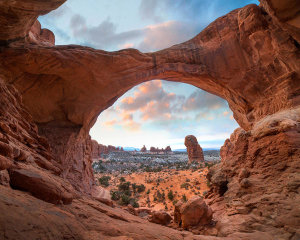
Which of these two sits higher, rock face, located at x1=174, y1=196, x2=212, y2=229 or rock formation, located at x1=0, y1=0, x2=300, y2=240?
rock formation, located at x1=0, y1=0, x2=300, y2=240

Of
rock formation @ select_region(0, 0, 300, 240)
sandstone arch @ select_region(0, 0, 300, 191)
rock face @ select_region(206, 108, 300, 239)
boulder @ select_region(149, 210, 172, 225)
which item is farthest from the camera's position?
sandstone arch @ select_region(0, 0, 300, 191)

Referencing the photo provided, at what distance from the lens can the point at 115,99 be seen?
490 inches

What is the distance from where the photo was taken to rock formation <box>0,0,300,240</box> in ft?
10.5

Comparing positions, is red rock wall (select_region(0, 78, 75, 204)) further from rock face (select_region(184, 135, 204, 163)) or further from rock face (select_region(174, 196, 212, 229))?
rock face (select_region(184, 135, 204, 163))

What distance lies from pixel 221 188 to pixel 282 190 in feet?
8.64

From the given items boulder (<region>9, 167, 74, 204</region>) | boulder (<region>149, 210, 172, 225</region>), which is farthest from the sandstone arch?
boulder (<region>9, 167, 74, 204</region>)

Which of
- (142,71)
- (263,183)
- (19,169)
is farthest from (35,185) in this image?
(142,71)

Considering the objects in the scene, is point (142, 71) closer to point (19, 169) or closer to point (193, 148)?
point (19, 169)

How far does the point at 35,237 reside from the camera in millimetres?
1883

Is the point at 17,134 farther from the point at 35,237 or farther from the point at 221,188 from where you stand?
the point at 221,188

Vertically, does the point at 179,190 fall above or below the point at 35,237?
below

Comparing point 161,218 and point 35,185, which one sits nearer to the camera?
point 35,185

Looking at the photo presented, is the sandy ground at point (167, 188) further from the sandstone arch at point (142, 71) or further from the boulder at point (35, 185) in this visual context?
the boulder at point (35, 185)

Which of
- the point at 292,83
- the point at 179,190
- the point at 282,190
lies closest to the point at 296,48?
the point at 292,83
